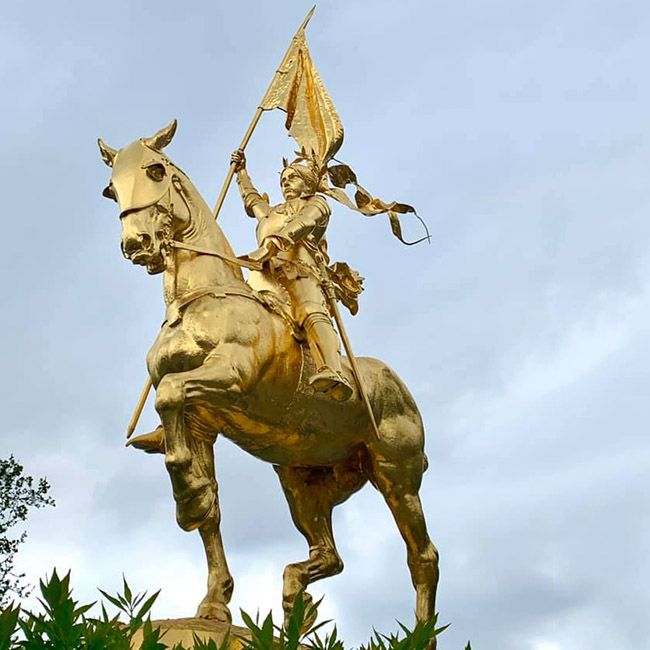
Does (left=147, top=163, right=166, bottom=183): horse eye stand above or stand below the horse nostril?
above

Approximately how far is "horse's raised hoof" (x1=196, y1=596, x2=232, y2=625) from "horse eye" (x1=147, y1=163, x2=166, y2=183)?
9.08 feet

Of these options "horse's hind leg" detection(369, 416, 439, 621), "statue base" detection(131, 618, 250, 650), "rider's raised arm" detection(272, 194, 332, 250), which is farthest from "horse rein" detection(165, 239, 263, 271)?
"statue base" detection(131, 618, 250, 650)

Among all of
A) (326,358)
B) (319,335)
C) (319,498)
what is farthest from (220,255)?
(319,498)

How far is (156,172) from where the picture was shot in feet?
27.3

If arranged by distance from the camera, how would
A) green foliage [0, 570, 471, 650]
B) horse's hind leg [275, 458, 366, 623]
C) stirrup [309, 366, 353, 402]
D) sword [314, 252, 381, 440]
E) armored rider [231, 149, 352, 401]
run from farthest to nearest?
horse's hind leg [275, 458, 366, 623], sword [314, 252, 381, 440], armored rider [231, 149, 352, 401], stirrup [309, 366, 353, 402], green foliage [0, 570, 471, 650]

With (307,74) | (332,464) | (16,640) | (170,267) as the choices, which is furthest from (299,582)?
(16,640)

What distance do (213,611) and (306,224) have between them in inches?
107

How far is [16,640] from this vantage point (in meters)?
3.94

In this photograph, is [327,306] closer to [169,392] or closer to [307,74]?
[169,392]

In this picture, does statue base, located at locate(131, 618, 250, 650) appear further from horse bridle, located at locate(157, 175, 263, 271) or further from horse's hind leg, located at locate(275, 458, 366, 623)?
horse bridle, located at locate(157, 175, 263, 271)

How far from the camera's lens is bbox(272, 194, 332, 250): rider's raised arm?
28.2 feet

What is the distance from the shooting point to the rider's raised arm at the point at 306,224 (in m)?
8.59

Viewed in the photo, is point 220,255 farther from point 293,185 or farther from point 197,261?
point 293,185

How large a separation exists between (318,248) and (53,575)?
17.4 ft
